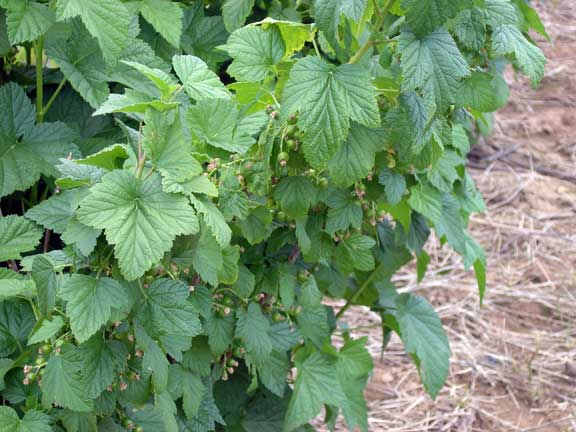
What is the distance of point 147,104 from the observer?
147 centimetres

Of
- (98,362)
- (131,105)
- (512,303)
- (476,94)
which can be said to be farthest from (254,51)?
(512,303)

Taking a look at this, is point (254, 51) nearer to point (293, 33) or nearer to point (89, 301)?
point (293, 33)

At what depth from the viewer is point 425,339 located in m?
2.64

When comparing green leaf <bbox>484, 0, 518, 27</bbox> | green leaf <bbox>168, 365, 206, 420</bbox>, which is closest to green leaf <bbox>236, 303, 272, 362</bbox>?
green leaf <bbox>168, 365, 206, 420</bbox>

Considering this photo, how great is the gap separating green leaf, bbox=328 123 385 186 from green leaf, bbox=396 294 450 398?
3.45 ft

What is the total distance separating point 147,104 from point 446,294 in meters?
3.07

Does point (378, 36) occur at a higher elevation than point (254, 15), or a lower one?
higher

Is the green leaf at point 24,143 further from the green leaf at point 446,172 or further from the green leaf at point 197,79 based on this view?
the green leaf at point 446,172

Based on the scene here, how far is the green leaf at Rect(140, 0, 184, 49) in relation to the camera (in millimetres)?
2018

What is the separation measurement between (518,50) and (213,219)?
0.67 metres

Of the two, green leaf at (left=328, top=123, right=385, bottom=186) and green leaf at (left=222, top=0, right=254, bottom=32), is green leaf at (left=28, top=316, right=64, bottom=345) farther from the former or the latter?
green leaf at (left=222, top=0, right=254, bottom=32)

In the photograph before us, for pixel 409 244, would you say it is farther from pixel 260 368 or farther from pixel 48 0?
pixel 48 0

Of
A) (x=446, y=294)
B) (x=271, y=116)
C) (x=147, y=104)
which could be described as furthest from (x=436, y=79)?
(x=446, y=294)

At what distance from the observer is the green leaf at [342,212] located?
1.96m
